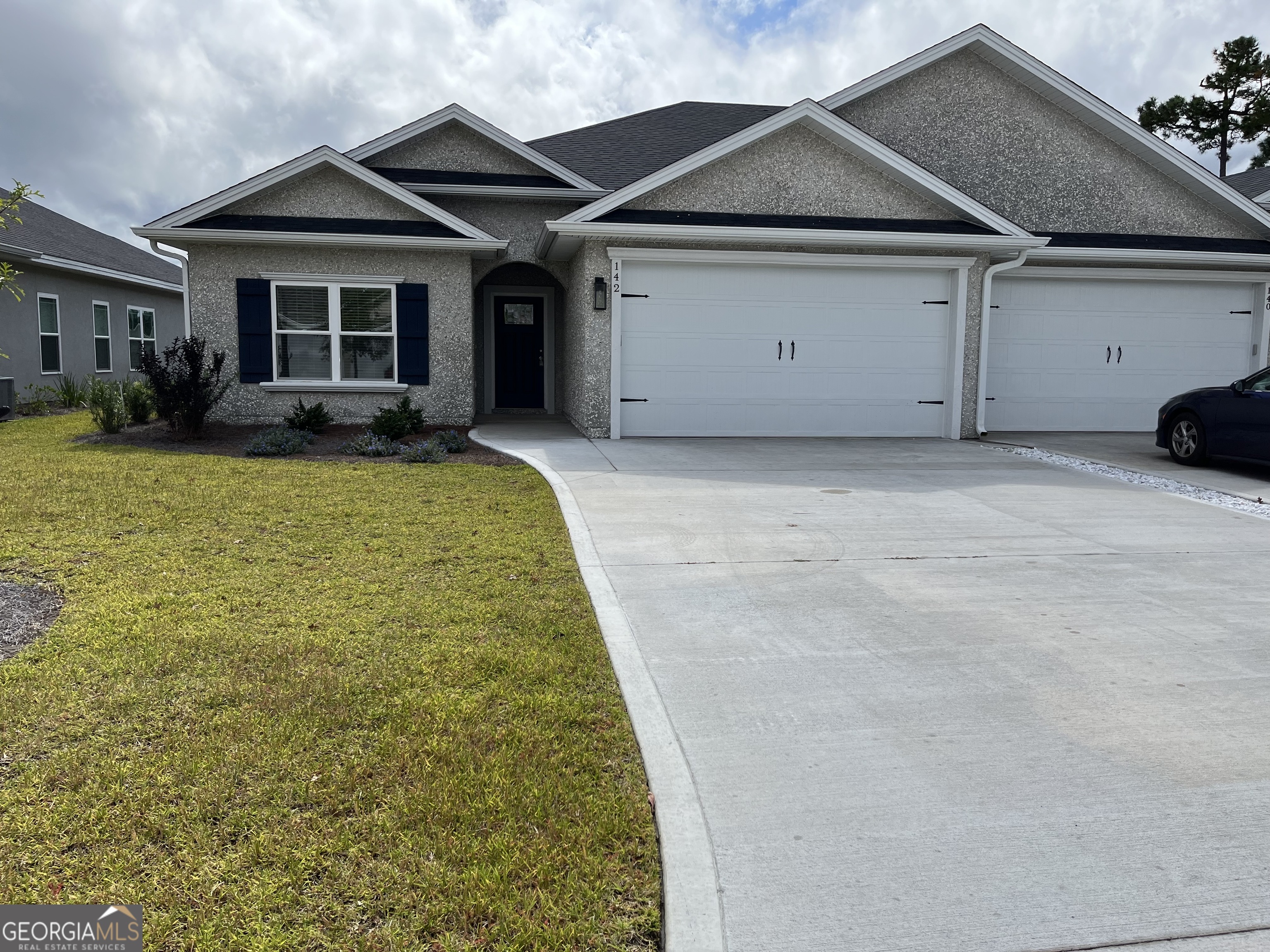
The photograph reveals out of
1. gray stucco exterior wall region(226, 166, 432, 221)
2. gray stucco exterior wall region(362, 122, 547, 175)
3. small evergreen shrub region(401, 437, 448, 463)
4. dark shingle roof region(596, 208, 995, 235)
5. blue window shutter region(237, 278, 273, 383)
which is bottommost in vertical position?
small evergreen shrub region(401, 437, 448, 463)

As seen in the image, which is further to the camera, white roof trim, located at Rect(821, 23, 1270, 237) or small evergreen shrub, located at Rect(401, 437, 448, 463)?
white roof trim, located at Rect(821, 23, 1270, 237)

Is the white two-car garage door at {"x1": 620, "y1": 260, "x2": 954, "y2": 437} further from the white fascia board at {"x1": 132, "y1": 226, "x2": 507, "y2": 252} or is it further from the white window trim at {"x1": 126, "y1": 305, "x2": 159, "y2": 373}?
the white window trim at {"x1": 126, "y1": 305, "x2": 159, "y2": 373}

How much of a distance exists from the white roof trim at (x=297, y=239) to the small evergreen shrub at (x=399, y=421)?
227 cm

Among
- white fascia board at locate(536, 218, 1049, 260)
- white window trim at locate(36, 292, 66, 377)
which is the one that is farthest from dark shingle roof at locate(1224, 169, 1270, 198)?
white window trim at locate(36, 292, 66, 377)

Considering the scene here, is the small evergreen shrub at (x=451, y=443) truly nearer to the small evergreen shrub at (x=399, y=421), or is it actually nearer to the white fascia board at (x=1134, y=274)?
the small evergreen shrub at (x=399, y=421)

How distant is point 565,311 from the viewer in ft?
54.2

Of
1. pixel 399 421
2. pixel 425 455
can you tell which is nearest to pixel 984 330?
pixel 425 455

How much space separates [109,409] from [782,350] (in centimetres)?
935

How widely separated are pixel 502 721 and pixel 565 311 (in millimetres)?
13472

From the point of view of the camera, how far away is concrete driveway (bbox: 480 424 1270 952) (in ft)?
8.73

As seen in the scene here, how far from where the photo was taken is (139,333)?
75.0ft

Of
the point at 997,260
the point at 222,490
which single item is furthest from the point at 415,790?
the point at 997,260

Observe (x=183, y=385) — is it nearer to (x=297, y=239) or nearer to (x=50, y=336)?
(x=297, y=239)

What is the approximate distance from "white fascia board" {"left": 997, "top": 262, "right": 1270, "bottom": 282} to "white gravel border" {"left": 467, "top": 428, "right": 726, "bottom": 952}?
37.4 ft
